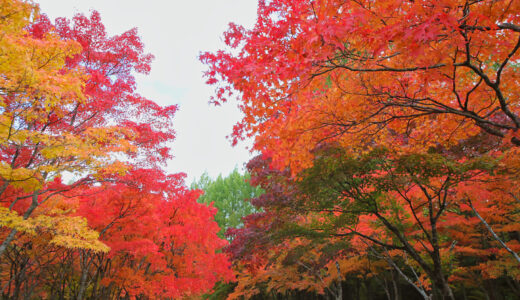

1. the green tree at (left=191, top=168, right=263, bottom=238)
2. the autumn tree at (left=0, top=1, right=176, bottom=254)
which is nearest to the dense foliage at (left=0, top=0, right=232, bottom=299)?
the autumn tree at (left=0, top=1, right=176, bottom=254)

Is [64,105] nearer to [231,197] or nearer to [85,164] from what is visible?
[85,164]

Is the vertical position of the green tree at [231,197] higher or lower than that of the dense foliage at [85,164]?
higher

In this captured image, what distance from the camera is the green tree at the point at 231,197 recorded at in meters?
27.3

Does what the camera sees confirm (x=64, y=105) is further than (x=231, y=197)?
No

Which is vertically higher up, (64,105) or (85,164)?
(64,105)

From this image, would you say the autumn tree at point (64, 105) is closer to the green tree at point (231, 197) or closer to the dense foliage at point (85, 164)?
the dense foliage at point (85, 164)

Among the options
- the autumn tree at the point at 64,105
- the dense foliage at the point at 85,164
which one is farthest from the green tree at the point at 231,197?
the autumn tree at the point at 64,105

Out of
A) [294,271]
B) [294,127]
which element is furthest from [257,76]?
[294,271]

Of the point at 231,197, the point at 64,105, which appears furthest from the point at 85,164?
the point at 231,197

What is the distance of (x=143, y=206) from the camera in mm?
9719

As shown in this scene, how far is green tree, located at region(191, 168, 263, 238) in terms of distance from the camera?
89.6ft

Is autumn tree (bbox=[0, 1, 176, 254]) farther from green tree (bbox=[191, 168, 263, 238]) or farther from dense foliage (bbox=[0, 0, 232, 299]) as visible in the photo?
green tree (bbox=[191, 168, 263, 238])

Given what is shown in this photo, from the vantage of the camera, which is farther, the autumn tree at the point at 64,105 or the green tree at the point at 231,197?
the green tree at the point at 231,197

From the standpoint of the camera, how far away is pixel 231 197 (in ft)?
97.5
